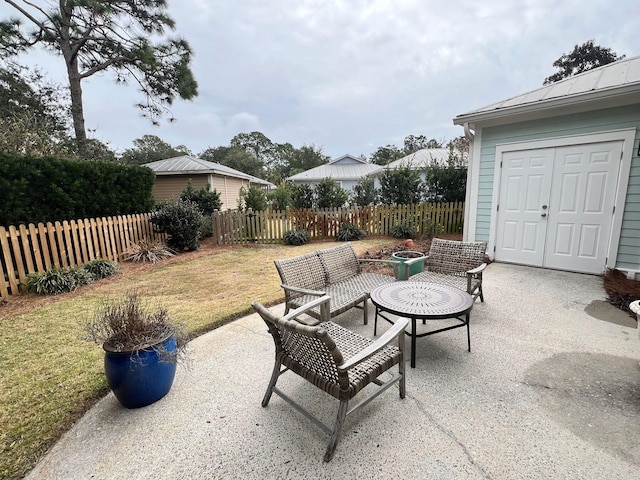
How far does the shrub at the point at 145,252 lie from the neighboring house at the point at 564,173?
288 inches

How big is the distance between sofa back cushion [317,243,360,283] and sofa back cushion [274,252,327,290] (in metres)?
0.10

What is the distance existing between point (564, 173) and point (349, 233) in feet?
17.9

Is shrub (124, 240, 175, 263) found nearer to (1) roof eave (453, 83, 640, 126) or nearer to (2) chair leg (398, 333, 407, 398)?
(2) chair leg (398, 333, 407, 398)

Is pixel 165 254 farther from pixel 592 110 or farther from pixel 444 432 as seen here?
pixel 592 110

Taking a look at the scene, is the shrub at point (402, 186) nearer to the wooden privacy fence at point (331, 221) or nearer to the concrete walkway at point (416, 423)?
the wooden privacy fence at point (331, 221)

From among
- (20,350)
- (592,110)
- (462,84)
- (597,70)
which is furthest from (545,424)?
(462,84)

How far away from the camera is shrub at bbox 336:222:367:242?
9.16 m

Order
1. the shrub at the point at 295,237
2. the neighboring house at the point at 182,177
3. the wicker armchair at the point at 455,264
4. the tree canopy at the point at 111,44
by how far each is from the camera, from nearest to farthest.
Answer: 1. the wicker armchair at the point at 455,264
2. the shrub at the point at 295,237
3. the tree canopy at the point at 111,44
4. the neighboring house at the point at 182,177

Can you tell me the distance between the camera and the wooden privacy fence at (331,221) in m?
8.89

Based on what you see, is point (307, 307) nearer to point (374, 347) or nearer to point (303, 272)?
point (374, 347)

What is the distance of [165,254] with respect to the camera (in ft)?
23.1

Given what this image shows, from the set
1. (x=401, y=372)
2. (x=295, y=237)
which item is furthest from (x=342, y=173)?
(x=401, y=372)

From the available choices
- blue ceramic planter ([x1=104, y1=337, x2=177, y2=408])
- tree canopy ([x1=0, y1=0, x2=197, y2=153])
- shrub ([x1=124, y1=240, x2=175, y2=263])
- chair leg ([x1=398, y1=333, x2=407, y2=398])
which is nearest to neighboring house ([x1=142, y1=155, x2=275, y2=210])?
tree canopy ([x1=0, y1=0, x2=197, y2=153])

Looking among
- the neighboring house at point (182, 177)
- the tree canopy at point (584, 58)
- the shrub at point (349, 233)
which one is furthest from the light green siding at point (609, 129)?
the tree canopy at point (584, 58)
